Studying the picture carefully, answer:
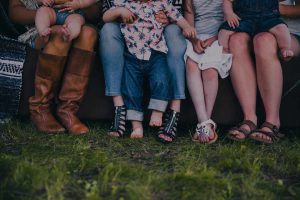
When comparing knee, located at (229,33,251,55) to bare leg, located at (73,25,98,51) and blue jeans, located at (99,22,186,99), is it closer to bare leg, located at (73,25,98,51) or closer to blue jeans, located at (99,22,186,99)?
blue jeans, located at (99,22,186,99)

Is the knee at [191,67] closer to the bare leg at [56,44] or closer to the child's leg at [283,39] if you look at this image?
the child's leg at [283,39]

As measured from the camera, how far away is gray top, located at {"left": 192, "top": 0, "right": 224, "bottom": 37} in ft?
11.2

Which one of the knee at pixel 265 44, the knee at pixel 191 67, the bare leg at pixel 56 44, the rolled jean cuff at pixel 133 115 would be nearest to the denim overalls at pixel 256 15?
the knee at pixel 265 44

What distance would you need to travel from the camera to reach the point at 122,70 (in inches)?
125

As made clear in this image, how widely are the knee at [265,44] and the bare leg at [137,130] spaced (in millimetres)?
879

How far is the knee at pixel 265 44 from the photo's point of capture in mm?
3084

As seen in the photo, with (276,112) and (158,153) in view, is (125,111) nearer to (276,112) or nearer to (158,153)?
(158,153)

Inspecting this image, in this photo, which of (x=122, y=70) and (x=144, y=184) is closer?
(x=144, y=184)

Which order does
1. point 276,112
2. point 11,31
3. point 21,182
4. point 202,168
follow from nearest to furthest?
point 21,182 < point 202,168 < point 276,112 < point 11,31

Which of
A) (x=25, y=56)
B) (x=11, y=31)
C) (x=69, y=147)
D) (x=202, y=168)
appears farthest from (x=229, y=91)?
(x=11, y=31)

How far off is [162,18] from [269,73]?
30.7 inches

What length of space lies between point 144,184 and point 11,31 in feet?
5.88

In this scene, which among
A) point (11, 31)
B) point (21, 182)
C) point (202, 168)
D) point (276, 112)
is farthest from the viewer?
point (11, 31)

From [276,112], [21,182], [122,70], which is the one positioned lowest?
[21,182]
